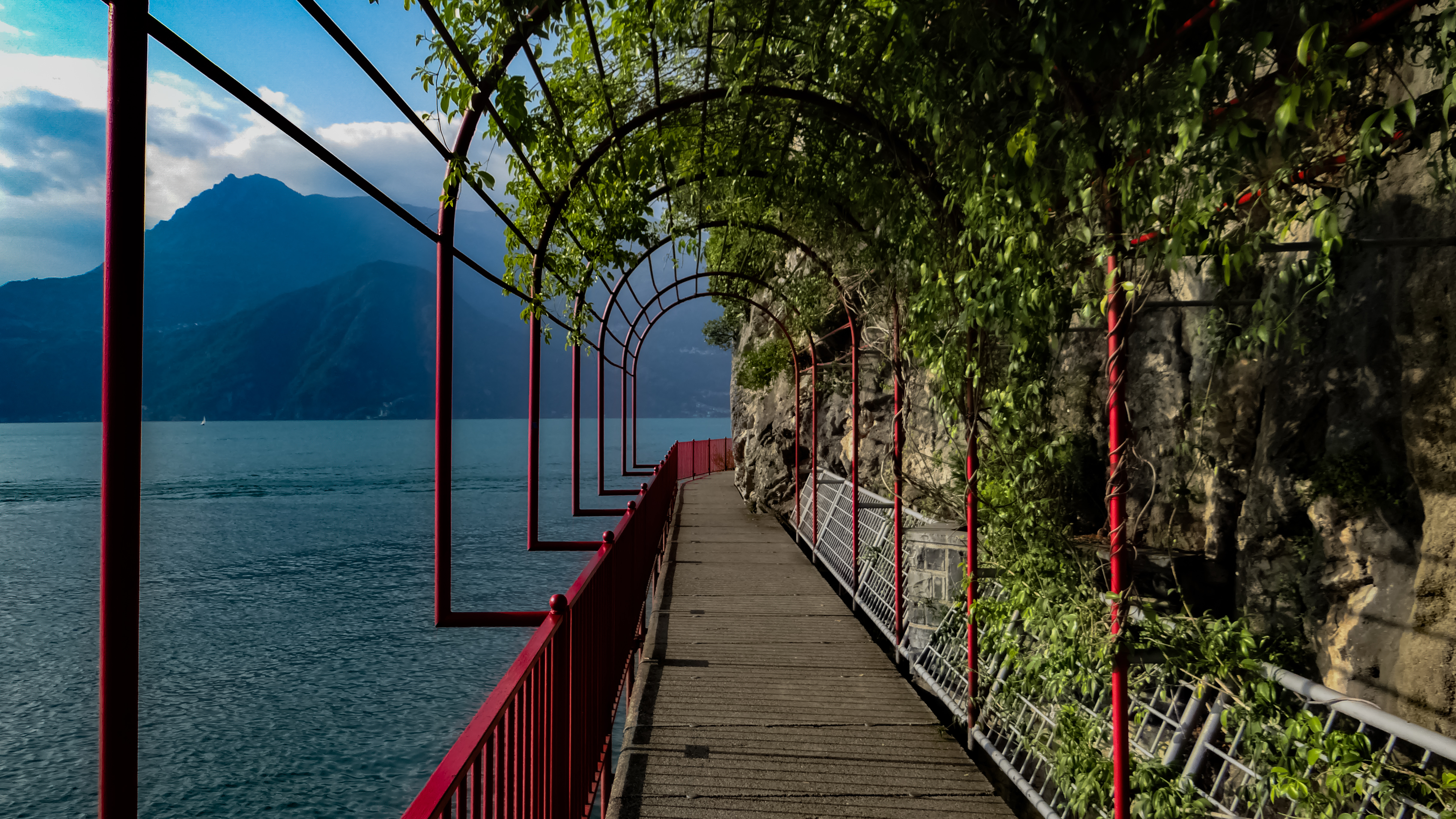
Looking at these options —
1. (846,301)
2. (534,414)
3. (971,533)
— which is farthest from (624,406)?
(971,533)

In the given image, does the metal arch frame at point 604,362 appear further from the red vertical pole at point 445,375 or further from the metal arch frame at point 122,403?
the metal arch frame at point 122,403

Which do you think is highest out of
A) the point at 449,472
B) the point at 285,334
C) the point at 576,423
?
the point at 285,334

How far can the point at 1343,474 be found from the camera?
13.1 ft

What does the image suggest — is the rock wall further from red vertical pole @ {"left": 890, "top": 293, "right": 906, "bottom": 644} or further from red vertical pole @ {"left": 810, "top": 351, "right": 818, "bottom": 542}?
red vertical pole @ {"left": 810, "top": 351, "right": 818, "bottom": 542}

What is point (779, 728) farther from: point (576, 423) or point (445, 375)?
point (576, 423)

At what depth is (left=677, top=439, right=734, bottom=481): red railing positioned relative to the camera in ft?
72.9

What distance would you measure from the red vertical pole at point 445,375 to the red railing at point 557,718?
83 centimetres

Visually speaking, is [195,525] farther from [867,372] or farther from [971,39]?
[971,39]

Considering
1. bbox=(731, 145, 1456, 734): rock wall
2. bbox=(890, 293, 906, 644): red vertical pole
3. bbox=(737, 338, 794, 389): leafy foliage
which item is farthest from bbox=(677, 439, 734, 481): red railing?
bbox=(731, 145, 1456, 734): rock wall

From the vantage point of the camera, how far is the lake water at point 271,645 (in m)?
13.7

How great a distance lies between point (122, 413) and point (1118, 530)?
271cm

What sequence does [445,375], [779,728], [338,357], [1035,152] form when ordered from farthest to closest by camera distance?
1. [338,357]
2. [779,728]
3. [445,375]
4. [1035,152]

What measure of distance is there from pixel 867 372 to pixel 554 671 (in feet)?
33.6

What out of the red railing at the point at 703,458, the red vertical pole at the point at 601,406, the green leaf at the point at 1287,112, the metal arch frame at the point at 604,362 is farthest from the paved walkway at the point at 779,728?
the red railing at the point at 703,458
